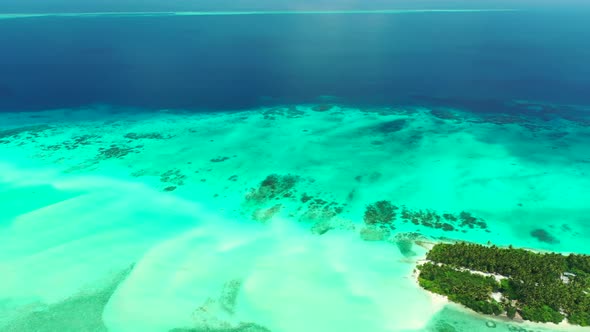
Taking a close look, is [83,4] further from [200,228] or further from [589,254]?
[589,254]

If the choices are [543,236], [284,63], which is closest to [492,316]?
[543,236]

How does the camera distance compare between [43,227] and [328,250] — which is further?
[43,227]

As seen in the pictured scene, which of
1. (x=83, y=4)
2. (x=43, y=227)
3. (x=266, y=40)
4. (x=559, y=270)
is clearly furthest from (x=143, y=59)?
(x=83, y=4)

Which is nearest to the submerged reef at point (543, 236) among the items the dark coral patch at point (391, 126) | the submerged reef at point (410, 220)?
the submerged reef at point (410, 220)

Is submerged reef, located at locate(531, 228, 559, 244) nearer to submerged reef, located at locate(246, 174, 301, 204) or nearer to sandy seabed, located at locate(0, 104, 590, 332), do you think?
sandy seabed, located at locate(0, 104, 590, 332)

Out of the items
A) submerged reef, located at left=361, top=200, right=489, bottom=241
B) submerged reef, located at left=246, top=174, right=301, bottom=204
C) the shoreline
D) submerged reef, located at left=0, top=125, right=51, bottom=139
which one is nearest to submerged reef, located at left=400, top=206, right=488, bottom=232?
submerged reef, located at left=361, top=200, right=489, bottom=241

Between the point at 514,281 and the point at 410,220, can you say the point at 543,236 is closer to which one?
the point at 514,281
